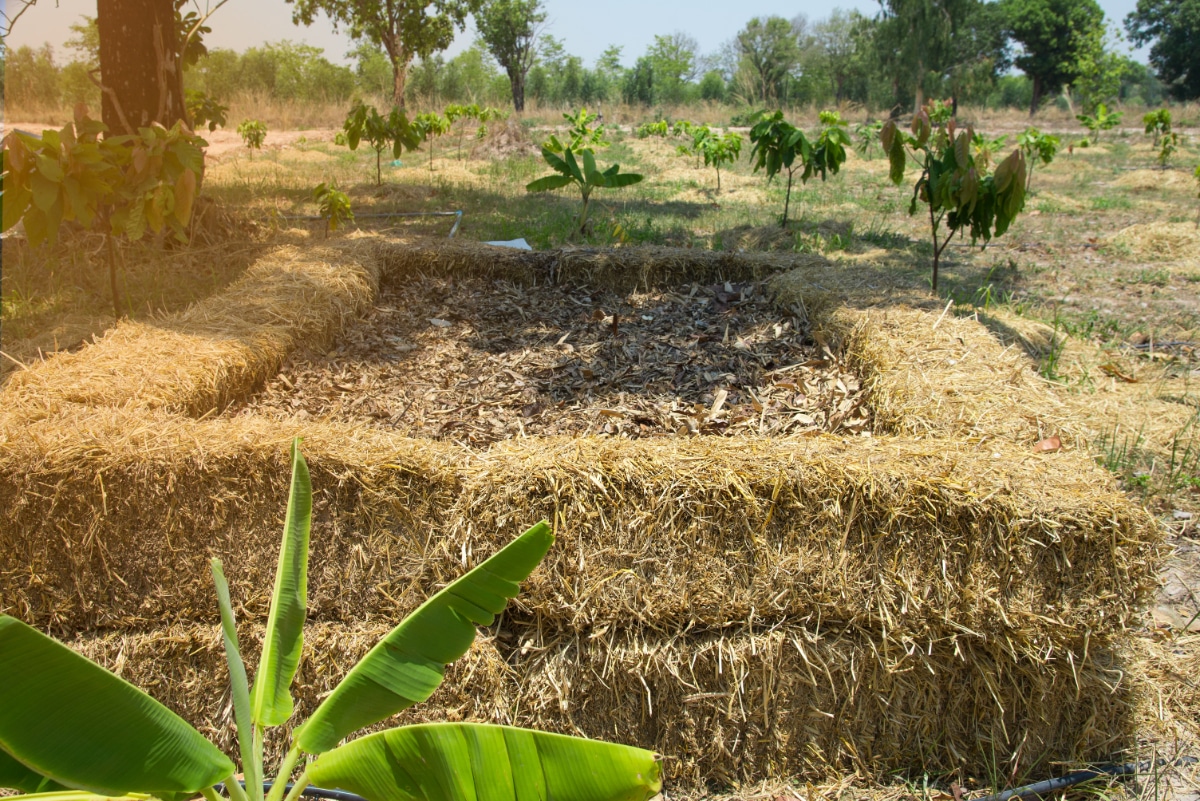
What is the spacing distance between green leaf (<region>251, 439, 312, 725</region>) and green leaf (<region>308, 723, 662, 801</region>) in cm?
22

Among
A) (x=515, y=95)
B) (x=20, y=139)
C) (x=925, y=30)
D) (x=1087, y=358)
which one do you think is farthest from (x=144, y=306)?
(x=925, y=30)

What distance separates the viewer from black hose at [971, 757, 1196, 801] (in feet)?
6.48

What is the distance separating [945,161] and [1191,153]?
50.3ft

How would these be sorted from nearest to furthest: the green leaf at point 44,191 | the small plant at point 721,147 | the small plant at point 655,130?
the green leaf at point 44,191, the small plant at point 721,147, the small plant at point 655,130

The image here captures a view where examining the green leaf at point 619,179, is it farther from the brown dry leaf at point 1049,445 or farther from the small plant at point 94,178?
the brown dry leaf at point 1049,445

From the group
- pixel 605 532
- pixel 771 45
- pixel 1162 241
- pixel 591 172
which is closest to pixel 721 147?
pixel 591 172

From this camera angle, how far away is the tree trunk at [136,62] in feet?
17.2

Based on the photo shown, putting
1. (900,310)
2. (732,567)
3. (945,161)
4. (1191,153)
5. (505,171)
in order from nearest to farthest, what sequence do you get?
(732,567) < (900,310) < (945,161) < (505,171) < (1191,153)

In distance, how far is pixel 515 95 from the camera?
3322 centimetres

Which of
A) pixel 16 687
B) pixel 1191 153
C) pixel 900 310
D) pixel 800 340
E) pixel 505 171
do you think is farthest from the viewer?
pixel 1191 153

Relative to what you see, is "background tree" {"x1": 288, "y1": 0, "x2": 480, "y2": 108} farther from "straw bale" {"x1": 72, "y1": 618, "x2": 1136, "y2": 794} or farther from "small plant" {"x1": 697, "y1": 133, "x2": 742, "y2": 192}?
"straw bale" {"x1": 72, "y1": 618, "x2": 1136, "y2": 794}

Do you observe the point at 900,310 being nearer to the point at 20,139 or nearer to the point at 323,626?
the point at 323,626

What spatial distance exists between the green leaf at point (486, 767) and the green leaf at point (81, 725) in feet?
0.88

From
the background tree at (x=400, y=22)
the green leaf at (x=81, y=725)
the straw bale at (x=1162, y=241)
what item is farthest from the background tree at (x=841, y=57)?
the green leaf at (x=81, y=725)
